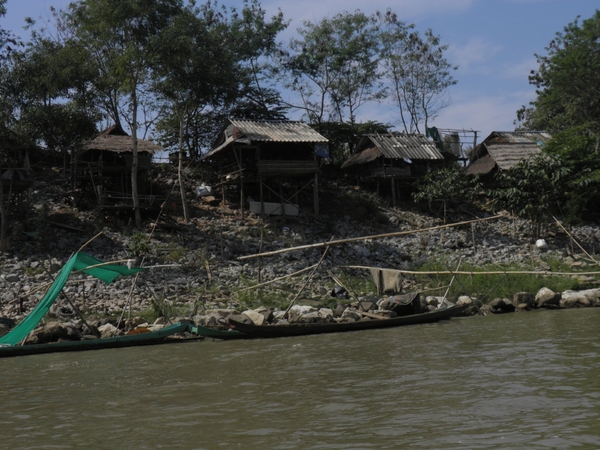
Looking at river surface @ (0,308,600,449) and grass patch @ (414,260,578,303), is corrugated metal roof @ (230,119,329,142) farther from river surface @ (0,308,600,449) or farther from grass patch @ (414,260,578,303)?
A: river surface @ (0,308,600,449)

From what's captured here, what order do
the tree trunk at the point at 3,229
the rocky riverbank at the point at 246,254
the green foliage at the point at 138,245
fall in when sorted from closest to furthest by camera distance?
the rocky riverbank at the point at 246,254 → the green foliage at the point at 138,245 → the tree trunk at the point at 3,229

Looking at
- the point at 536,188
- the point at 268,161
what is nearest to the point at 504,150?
the point at 536,188

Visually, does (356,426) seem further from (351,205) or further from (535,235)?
(351,205)

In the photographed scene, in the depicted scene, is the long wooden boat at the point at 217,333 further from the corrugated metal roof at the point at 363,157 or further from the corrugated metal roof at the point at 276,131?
the corrugated metal roof at the point at 363,157

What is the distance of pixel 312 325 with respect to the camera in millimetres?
14039

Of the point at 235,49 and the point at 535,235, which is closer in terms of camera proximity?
the point at 535,235

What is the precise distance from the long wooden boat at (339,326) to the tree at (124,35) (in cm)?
1112

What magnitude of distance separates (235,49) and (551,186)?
15994mm

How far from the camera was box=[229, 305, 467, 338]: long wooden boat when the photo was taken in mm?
13633

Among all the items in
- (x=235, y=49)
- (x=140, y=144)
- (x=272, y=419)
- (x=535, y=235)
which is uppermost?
(x=235, y=49)

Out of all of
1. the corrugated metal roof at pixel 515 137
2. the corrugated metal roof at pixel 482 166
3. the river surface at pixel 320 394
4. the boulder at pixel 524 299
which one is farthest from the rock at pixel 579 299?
the corrugated metal roof at pixel 515 137

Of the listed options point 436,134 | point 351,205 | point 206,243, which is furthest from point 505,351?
point 436,134

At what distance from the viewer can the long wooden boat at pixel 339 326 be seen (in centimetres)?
1363

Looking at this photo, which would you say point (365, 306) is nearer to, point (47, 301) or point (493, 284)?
point (493, 284)
